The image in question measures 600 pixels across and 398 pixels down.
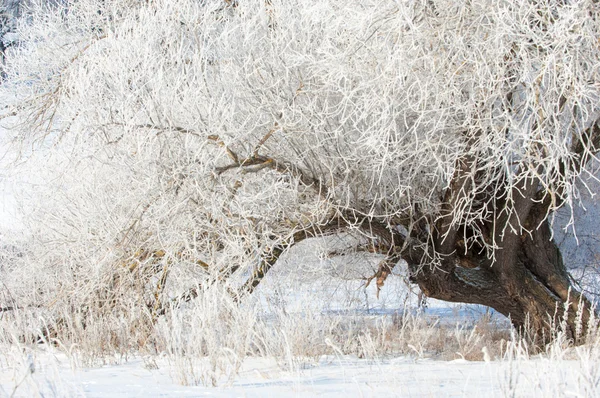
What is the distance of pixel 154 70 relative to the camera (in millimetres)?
5914

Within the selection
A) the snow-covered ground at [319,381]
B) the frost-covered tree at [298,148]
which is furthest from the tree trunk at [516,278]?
the snow-covered ground at [319,381]

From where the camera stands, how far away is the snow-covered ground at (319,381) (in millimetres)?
2756

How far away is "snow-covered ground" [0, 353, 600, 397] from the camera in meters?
2.76

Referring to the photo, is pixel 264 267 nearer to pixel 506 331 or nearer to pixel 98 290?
pixel 98 290

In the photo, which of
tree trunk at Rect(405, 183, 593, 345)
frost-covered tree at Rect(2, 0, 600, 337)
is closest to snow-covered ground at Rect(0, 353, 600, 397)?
frost-covered tree at Rect(2, 0, 600, 337)

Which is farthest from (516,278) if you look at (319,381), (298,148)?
(319,381)

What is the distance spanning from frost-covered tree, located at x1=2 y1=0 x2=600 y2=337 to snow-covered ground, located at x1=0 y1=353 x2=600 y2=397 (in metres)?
1.26

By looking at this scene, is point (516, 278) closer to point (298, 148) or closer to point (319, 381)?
point (298, 148)

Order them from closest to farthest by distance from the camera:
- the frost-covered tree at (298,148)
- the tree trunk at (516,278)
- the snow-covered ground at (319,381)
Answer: the snow-covered ground at (319,381), the frost-covered tree at (298,148), the tree trunk at (516,278)

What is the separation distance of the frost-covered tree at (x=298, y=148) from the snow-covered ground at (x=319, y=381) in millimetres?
1261

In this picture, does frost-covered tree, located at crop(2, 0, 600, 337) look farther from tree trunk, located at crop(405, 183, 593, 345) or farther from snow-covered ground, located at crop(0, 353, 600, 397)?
snow-covered ground, located at crop(0, 353, 600, 397)

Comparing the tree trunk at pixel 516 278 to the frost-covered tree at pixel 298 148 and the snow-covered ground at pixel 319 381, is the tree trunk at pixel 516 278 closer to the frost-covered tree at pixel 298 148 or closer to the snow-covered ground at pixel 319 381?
the frost-covered tree at pixel 298 148

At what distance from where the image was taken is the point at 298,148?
19.5ft

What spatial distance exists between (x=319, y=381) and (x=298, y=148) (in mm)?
2631
